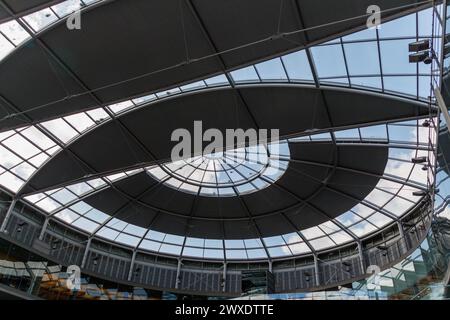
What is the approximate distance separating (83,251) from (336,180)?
26.5 metres

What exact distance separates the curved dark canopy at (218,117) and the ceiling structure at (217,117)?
10cm

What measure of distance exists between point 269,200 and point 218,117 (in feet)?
50.5

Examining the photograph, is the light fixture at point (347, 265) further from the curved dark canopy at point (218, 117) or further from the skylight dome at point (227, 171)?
the curved dark canopy at point (218, 117)

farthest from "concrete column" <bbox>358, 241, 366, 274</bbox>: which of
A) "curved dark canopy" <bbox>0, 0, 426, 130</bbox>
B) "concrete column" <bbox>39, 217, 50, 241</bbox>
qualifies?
"concrete column" <bbox>39, 217, 50, 241</bbox>

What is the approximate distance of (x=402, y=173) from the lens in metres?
33.2

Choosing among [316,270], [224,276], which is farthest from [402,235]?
[224,276]

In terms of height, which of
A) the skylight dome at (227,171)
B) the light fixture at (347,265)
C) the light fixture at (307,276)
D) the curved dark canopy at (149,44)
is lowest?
the light fixture at (307,276)

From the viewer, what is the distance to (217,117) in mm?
28562

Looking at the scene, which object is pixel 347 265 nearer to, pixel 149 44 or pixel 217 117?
pixel 217 117

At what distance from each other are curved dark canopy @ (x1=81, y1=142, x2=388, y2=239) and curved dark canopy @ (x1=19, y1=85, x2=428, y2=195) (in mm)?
4704

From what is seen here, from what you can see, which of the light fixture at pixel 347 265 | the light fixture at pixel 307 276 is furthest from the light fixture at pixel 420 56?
the light fixture at pixel 307 276

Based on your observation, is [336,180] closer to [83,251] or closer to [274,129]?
[274,129]

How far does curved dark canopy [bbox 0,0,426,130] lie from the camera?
20.1 meters

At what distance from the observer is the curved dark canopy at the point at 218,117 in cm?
2617
